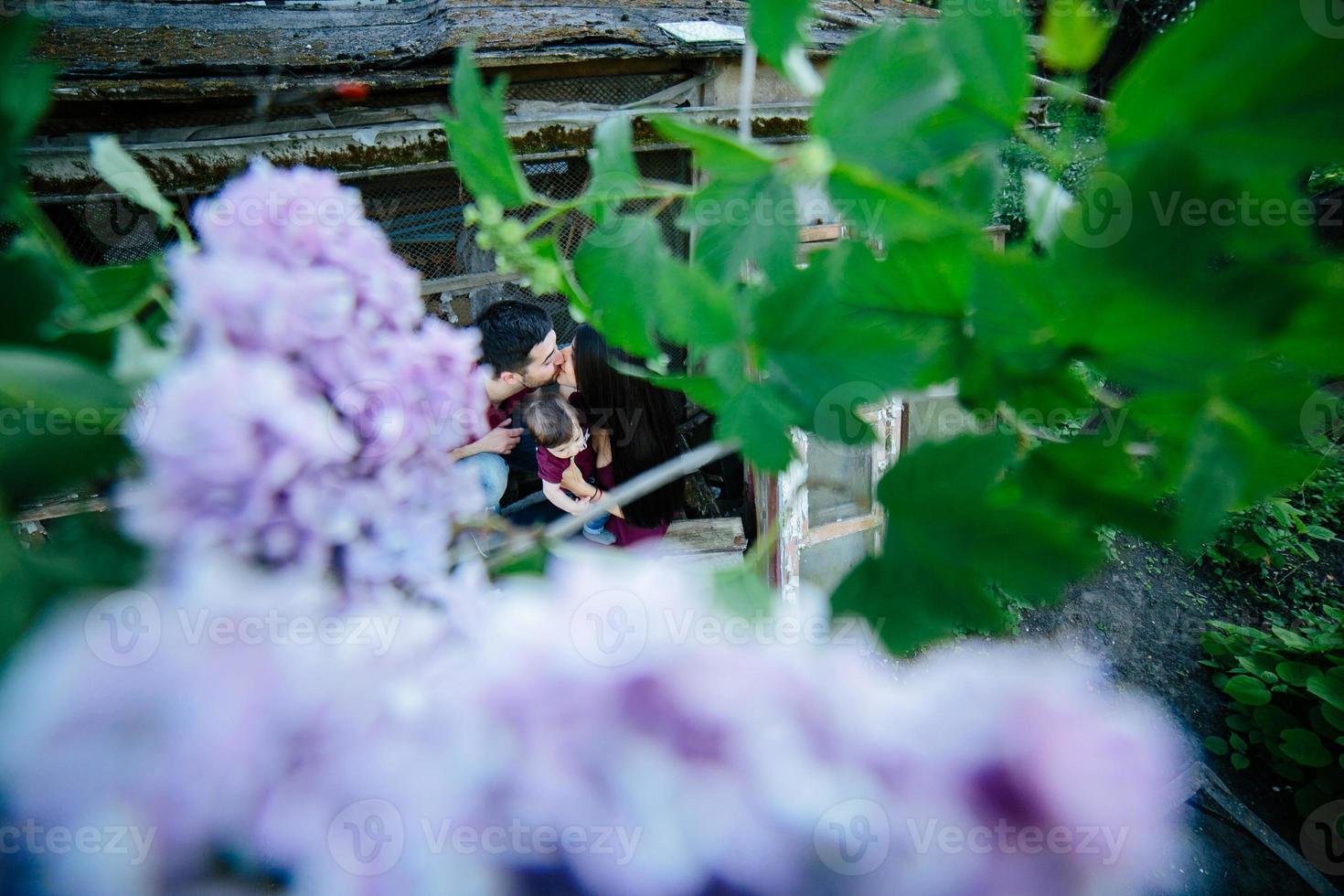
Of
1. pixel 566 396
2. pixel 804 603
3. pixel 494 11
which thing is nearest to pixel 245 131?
pixel 494 11

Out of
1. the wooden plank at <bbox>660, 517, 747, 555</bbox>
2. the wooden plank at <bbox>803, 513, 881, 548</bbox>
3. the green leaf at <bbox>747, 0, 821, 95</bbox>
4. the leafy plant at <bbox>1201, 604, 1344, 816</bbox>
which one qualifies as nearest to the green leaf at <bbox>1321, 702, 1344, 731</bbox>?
the leafy plant at <bbox>1201, 604, 1344, 816</bbox>

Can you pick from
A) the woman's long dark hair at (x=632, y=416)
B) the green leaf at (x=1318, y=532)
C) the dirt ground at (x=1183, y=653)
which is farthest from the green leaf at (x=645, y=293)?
the green leaf at (x=1318, y=532)

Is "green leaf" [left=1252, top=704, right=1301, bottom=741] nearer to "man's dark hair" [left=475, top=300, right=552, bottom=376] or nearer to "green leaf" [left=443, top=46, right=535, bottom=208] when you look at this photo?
"man's dark hair" [left=475, top=300, right=552, bottom=376]

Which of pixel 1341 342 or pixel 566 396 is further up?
pixel 1341 342

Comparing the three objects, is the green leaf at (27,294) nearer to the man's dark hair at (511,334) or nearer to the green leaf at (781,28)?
the green leaf at (781,28)

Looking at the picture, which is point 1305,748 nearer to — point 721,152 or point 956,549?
point 956,549

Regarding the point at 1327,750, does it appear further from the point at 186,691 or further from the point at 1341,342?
the point at 186,691
